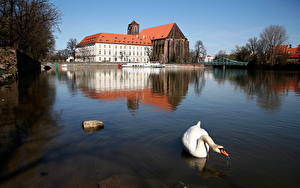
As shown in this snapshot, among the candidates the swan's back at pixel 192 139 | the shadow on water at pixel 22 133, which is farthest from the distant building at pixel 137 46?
the swan's back at pixel 192 139

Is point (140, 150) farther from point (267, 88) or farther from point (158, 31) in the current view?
point (158, 31)

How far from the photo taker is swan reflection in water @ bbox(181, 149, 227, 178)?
220 inches

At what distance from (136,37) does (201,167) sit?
137 metres

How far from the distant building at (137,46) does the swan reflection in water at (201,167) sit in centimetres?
11714

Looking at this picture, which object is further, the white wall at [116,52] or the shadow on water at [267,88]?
the white wall at [116,52]

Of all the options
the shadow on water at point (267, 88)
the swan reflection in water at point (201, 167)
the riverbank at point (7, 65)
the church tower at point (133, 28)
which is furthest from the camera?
the church tower at point (133, 28)

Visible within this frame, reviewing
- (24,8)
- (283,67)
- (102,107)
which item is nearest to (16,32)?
(24,8)

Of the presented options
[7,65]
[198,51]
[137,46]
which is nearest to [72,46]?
[137,46]

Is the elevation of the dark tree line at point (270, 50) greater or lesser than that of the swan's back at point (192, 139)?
greater

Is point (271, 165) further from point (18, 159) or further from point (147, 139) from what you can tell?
point (18, 159)

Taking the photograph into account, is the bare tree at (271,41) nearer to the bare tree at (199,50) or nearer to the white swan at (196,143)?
the bare tree at (199,50)

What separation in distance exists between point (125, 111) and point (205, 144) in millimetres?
6298

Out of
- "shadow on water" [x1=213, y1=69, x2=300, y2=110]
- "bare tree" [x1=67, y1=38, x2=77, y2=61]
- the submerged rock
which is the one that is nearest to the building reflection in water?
the submerged rock

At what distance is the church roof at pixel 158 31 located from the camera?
12838 centimetres
